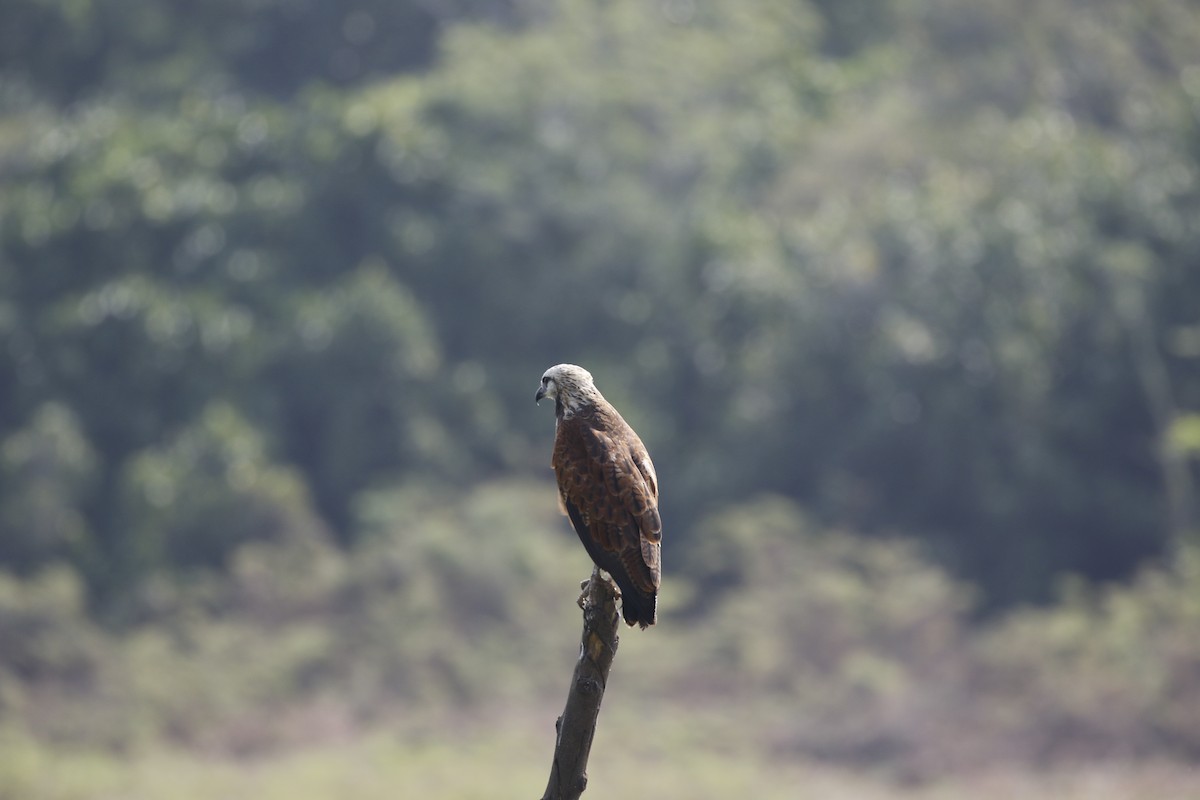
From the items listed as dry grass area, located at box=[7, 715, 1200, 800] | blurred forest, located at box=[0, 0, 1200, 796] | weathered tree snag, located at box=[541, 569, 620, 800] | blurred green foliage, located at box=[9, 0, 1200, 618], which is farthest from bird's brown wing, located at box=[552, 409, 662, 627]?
blurred green foliage, located at box=[9, 0, 1200, 618]

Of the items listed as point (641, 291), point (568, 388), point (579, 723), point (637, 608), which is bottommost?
point (579, 723)

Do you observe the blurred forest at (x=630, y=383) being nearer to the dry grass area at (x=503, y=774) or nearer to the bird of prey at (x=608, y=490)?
the dry grass area at (x=503, y=774)

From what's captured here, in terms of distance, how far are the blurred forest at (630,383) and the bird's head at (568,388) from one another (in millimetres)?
13532

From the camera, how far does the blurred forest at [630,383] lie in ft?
70.2

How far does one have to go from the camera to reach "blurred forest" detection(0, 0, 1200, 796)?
21.4 m

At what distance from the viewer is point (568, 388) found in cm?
768

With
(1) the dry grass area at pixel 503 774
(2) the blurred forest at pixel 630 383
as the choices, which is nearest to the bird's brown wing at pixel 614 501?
(1) the dry grass area at pixel 503 774

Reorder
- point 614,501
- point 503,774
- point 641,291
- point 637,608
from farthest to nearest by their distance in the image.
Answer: point 641,291
point 503,774
point 614,501
point 637,608

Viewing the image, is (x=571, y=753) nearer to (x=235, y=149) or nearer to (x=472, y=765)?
(x=472, y=765)

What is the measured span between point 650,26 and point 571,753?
2807cm

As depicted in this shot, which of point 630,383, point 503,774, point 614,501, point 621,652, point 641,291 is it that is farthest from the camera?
point 641,291

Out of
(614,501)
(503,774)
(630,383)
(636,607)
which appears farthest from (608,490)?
(630,383)

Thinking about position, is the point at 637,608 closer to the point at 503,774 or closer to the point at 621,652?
the point at 503,774

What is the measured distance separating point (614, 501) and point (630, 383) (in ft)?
64.4
